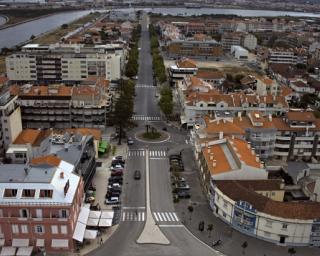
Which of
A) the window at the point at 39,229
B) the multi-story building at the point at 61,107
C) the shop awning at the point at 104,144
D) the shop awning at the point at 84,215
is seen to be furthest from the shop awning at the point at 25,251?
the multi-story building at the point at 61,107

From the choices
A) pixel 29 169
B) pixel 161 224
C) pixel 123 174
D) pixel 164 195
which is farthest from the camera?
pixel 123 174

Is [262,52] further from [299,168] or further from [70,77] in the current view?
[299,168]

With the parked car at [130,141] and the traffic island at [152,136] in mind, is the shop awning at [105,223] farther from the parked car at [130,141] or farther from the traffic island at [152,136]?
the traffic island at [152,136]

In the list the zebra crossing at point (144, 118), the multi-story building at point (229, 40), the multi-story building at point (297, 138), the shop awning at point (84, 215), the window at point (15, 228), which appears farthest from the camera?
the multi-story building at point (229, 40)

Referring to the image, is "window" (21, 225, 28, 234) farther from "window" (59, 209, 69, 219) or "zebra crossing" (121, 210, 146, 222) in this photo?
"zebra crossing" (121, 210, 146, 222)

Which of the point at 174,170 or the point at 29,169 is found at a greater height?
the point at 29,169

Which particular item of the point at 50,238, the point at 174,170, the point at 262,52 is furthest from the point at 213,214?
the point at 262,52

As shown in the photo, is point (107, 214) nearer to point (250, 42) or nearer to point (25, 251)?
point (25, 251)
